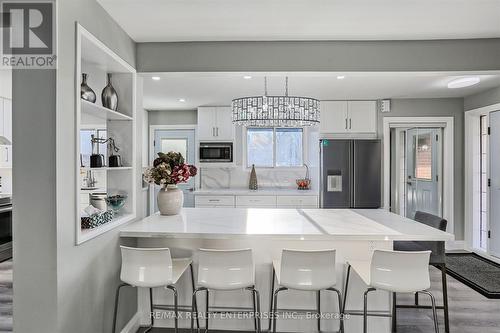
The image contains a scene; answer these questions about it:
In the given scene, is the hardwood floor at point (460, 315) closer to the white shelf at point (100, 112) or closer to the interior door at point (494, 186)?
the interior door at point (494, 186)

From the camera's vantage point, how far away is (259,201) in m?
4.86

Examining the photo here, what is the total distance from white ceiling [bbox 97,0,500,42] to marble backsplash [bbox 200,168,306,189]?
10.0 feet

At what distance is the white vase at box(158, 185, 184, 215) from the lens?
283cm

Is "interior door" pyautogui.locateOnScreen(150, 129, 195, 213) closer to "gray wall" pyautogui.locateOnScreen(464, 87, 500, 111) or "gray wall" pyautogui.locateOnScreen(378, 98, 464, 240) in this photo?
"gray wall" pyautogui.locateOnScreen(378, 98, 464, 240)

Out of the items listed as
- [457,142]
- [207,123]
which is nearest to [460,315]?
[457,142]

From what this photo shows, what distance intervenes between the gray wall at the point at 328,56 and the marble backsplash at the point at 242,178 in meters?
2.87

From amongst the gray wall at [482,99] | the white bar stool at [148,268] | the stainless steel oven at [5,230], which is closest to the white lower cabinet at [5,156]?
the stainless steel oven at [5,230]

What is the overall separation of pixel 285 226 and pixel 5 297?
2914 millimetres

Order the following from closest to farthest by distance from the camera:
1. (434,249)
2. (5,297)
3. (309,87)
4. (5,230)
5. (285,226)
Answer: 1. (285,226)
2. (434,249)
3. (5,297)
4. (5,230)
5. (309,87)

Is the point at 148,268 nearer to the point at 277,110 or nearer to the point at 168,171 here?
the point at 168,171

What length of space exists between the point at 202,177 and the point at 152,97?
161cm

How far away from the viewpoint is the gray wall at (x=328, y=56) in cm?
263

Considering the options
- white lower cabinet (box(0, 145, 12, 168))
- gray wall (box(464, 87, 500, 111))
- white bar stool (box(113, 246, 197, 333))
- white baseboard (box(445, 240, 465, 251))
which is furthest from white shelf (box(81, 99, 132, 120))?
white baseboard (box(445, 240, 465, 251))

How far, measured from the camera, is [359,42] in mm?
2652
